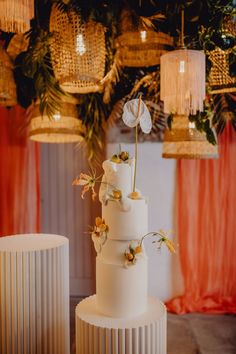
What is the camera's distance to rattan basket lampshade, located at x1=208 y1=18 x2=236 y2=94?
79.5 inches

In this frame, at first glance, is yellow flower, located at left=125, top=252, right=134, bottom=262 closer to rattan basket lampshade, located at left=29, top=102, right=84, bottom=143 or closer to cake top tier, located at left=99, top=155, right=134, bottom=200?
cake top tier, located at left=99, top=155, right=134, bottom=200

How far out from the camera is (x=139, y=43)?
6.54 ft

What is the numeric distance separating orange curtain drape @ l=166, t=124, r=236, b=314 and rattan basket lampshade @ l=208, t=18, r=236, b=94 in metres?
1.59

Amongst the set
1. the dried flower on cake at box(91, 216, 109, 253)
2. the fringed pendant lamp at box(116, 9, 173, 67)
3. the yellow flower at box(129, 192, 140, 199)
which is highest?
the fringed pendant lamp at box(116, 9, 173, 67)

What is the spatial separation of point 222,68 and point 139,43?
0.46 meters

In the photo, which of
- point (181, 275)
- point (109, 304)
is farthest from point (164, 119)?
point (109, 304)

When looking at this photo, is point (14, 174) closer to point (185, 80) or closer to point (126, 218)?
point (126, 218)

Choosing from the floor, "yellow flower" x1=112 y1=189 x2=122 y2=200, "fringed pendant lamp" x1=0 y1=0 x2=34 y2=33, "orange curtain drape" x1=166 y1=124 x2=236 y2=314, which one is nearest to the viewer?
"fringed pendant lamp" x1=0 y1=0 x2=34 y2=33

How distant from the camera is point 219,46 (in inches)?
80.2

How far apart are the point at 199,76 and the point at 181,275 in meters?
2.51

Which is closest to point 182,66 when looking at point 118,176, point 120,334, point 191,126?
point 118,176

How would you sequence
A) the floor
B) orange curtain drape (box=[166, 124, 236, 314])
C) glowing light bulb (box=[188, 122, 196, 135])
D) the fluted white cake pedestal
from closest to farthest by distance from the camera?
the fluted white cake pedestal → glowing light bulb (box=[188, 122, 196, 135]) → the floor → orange curtain drape (box=[166, 124, 236, 314])

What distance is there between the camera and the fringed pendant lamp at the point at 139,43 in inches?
78.2

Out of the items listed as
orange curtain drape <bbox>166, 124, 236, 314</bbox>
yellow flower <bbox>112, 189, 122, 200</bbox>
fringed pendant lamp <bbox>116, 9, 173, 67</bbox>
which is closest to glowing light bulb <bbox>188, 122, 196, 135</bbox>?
fringed pendant lamp <bbox>116, 9, 173, 67</bbox>
